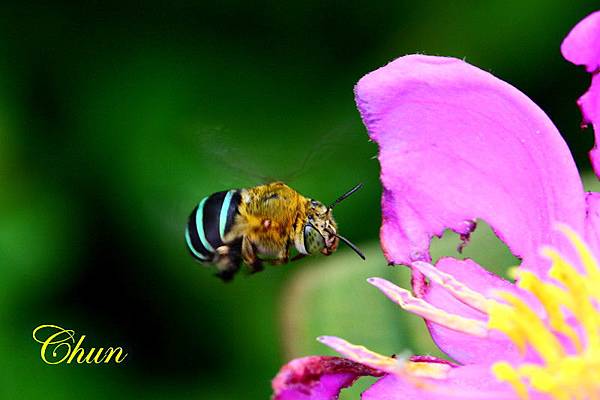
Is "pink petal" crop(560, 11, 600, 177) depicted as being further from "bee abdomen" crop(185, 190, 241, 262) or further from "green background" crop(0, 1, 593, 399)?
"green background" crop(0, 1, 593, 399)

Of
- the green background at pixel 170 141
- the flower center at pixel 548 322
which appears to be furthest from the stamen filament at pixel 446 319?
the green background at pixel 170 141

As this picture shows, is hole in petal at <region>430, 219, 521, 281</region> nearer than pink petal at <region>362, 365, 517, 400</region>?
No

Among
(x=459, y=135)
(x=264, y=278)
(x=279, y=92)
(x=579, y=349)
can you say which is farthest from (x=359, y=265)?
(x=579, y=349)

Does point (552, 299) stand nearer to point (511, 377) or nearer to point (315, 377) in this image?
point (511, 377)

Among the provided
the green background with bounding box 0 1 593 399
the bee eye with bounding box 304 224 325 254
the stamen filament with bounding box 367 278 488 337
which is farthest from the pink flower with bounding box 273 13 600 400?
the green background with bounding box 0 1 593 399

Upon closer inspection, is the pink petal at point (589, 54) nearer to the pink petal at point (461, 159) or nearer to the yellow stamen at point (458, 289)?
the pink petal at point (461, 159)

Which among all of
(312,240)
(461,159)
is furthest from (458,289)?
(312,240)

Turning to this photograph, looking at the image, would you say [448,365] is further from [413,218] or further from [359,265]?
[359,265]
